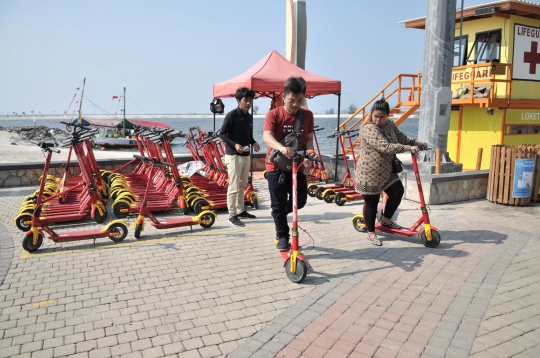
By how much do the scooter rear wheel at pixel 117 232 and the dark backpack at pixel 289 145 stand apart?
88.2 inches

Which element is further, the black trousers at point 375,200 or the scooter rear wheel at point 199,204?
the scooter rear wheel at point 199,204

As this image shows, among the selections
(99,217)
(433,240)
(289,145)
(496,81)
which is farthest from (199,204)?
(496,81)

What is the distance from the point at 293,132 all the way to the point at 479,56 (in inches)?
443

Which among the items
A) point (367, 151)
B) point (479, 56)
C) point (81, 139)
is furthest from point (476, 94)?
point (81, 139)

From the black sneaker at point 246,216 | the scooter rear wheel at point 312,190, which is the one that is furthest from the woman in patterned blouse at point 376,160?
the scooter rear wheel at point 312,190

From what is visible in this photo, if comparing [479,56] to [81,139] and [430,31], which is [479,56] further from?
[81,139]

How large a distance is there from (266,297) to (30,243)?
302cm

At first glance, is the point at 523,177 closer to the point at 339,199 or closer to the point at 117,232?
the point at 339,199

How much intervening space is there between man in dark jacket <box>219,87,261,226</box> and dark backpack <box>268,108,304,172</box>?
1.80m

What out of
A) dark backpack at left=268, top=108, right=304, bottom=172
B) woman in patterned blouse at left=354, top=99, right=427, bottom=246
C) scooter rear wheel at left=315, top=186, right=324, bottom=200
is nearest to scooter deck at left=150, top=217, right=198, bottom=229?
dark backpack at left=268, top=108, right=304, bottom=172

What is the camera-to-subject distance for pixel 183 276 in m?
4.52

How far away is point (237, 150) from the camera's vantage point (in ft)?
21.1

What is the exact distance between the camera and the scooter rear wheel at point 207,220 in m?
6.32

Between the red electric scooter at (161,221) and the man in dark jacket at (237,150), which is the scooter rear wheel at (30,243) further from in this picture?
the man in dark jacket at (237,150)
